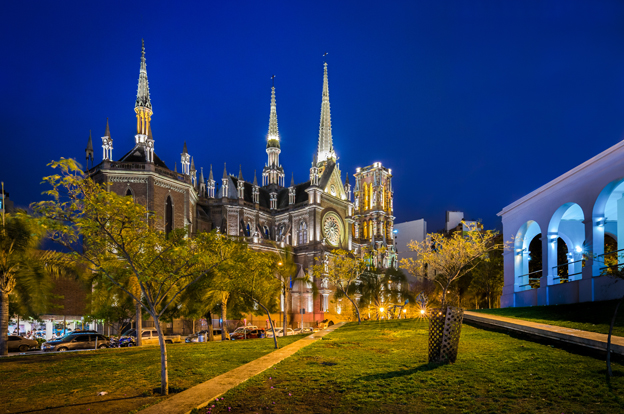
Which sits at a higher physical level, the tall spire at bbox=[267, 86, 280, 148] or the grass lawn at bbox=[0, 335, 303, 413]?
the tall spire at bbox=[267, 86, 280, 148]

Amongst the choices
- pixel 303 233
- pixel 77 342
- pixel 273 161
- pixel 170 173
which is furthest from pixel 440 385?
pixel 273 161

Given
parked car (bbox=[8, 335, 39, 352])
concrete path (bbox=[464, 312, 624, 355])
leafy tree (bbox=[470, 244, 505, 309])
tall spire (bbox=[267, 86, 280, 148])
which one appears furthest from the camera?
tall spire (bbox=[267, 86, 280, 148])

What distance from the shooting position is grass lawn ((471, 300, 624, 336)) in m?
14.8

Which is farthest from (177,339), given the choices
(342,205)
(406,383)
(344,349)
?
(342,205)

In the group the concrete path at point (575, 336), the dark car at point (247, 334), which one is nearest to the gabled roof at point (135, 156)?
the dark car at point (247, 334)

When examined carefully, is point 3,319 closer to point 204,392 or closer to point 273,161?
point 204,392

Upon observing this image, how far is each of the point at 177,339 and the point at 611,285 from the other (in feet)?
95.0

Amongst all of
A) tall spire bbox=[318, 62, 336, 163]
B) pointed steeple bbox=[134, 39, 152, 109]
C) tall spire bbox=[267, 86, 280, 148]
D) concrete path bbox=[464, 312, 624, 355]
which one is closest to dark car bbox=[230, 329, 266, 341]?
concrete path bbox=[464, 312, 624, 355]

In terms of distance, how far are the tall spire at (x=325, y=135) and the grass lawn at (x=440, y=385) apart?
260 feet

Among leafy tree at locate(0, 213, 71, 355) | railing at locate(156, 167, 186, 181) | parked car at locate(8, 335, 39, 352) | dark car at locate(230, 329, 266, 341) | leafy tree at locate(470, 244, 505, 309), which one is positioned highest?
railing at locate(156, 167, 186, 181)

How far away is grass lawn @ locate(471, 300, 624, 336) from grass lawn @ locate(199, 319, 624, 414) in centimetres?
299

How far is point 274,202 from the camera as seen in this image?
7662cm

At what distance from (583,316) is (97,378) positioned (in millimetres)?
17744

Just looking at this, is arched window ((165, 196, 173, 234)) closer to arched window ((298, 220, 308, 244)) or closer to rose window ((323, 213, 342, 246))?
arched window ((298, 220, 308, 244))
